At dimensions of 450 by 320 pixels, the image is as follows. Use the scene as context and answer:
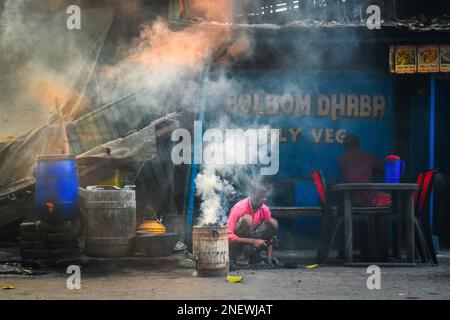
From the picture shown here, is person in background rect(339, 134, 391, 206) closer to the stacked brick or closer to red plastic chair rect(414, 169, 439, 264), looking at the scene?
red plastic chair rect(414, 169, 439, 264)

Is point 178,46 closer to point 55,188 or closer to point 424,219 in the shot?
point 55,188

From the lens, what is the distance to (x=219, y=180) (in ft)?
41.5

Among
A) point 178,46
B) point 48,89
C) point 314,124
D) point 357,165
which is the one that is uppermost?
point 178,46

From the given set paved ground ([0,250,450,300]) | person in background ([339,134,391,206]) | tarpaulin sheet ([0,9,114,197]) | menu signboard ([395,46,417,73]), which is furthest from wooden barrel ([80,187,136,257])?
menu signboard ([395,46,417,73])

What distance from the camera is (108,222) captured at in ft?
33.5

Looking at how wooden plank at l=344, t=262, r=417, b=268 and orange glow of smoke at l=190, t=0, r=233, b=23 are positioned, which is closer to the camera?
wooden plank at l=344, t=262, r=417, b=268

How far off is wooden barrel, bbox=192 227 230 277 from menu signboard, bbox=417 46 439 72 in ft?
16.3

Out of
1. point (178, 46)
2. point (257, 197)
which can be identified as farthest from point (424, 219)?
point (178, 46)

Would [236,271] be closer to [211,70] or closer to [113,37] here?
[211,70]

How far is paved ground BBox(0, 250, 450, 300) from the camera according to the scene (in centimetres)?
769

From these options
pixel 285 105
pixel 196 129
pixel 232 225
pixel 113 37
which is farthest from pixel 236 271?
pixel 113 37

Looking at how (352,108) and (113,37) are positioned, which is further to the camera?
(113,37)

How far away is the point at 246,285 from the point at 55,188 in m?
3.26
